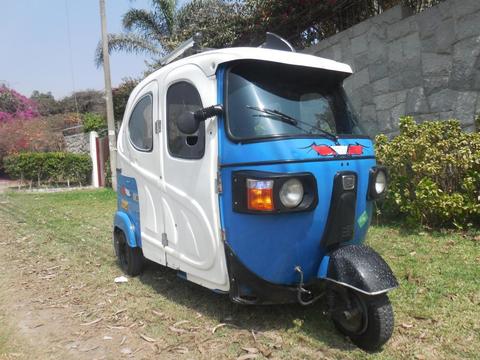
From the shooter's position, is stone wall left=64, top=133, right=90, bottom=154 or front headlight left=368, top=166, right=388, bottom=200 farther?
stone wall left=64, top=133, right=90, bottom=154

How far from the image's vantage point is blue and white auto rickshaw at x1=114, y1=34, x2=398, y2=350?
3145mm

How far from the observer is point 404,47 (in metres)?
6.83

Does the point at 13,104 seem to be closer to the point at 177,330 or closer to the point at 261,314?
the point at 177,330

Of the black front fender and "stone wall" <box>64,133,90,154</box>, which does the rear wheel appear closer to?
the black front fender

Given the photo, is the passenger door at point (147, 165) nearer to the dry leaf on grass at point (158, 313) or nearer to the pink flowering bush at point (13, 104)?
the dry leaf on grass at point (158, 313)

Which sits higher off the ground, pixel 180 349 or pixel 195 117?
pixel 195 117

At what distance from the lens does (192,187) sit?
3670mm

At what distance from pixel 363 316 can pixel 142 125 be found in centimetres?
271

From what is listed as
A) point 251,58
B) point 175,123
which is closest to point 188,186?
point 175,123

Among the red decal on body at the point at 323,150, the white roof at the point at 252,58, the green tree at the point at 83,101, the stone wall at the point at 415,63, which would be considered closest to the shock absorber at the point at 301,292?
the red decal on body at the point at 323,150

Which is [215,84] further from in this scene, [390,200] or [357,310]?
[390,200]

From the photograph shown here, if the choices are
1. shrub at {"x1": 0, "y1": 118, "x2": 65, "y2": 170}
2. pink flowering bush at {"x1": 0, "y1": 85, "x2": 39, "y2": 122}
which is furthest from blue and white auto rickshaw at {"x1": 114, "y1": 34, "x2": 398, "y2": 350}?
pink flowering bush at {"x1": 0, "y1": 85, "x2": 39, "y2": 122}

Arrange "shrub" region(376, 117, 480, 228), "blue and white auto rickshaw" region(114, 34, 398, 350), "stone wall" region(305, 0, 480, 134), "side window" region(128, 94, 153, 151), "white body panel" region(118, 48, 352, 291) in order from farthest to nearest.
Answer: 1. "stone wall" region(305, 0, 480, 134)
2. "shrub" region(376, 117, 480, 228)
3. "side window" region(128, 94, 153, 151)
4. "white body panel" region(118, 48, 352, 291)
5. "blue and white auto rickshaw" region(114, 34, 398, 350)

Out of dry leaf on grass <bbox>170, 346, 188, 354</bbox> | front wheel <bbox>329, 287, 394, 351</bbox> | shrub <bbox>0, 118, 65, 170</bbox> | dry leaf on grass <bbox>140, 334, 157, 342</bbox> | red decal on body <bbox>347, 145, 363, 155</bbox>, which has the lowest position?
dry leaf on grass <bbox>170, 346, 188, 354</bbox>
